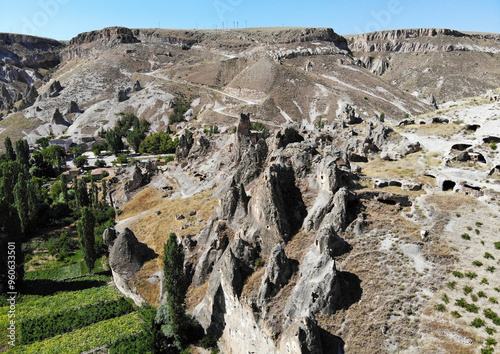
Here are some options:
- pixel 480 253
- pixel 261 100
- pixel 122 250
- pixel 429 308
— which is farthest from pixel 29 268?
pixel 261 100

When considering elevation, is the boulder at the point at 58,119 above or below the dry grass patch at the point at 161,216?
above

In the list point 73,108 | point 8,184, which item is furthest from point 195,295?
point 73,108

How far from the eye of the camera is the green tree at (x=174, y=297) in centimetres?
3269

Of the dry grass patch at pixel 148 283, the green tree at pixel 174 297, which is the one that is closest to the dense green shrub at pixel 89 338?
the dry grass patch at pixel 148 283

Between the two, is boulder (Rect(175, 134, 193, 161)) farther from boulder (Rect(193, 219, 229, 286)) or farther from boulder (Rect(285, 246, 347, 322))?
boulder (Rect(285, 246, 347, 322))

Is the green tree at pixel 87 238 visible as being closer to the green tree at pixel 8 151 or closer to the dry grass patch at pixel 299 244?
the dry grass patch at pixel 299 244

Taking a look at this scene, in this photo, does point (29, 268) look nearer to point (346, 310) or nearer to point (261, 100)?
point (346, 310)

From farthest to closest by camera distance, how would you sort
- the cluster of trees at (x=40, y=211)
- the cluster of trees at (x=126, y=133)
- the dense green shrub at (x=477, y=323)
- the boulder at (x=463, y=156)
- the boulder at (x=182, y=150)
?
the cluster of trees at (x=126, y=133) → the boulder at (x=182, y=150) → the cluster of trees at (x=40, y=211) → the boulder at (x=463, y=156) → the dense green shrub at (x=477, y=323)

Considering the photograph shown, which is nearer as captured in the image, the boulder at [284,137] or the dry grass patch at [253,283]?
the dry grass patch at [253,283]

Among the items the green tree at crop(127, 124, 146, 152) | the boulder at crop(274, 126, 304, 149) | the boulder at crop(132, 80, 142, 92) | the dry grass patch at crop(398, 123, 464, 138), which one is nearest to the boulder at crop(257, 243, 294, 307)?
the boulder at crop(274, 126, 304, 149)

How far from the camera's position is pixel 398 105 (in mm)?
157375

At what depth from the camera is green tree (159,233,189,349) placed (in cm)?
3269

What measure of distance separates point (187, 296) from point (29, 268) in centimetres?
3494

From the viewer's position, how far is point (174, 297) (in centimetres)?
3325
